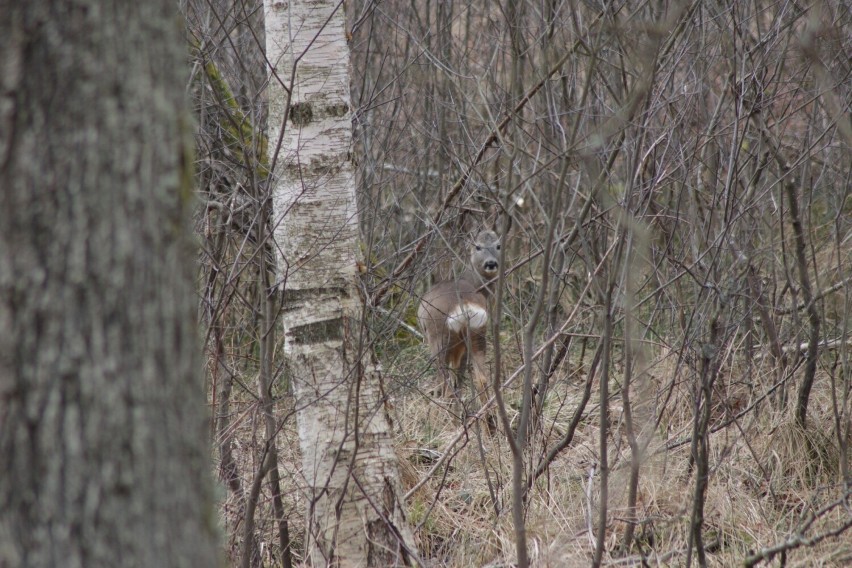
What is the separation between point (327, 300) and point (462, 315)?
11.5 feet

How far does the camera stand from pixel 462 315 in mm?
7176

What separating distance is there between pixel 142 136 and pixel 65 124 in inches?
4.0

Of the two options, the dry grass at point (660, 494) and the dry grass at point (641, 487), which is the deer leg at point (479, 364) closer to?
the dry grass at point (641, 487)

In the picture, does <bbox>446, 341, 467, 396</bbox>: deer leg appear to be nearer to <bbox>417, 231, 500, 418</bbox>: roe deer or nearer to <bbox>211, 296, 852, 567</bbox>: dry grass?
<bbox>417, 231, 500, 418</bbox>: roe deer

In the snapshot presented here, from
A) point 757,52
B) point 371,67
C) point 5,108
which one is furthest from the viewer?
point 371,67

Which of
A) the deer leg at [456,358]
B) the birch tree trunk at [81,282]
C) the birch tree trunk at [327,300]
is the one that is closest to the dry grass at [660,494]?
the birch tree trunk at [327,300]

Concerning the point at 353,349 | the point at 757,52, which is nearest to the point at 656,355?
the point at 757,52

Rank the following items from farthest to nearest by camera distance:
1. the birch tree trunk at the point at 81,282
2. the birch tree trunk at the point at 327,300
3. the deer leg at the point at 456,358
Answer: the deer leg at the point at 456,358
the birch tree trunk at the point at 327,300
the birch tree trunk at the point at 81,282

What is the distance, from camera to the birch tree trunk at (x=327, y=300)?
3.60 metres

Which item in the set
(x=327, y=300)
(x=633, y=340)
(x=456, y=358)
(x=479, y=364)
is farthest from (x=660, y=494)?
(x=456, y=358)

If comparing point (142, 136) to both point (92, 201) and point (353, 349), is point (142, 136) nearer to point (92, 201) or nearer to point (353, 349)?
point (92, 201)

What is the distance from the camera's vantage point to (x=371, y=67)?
8.10m

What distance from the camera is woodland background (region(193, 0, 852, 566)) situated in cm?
339

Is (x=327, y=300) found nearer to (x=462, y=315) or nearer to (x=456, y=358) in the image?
(x=462, y=315)
